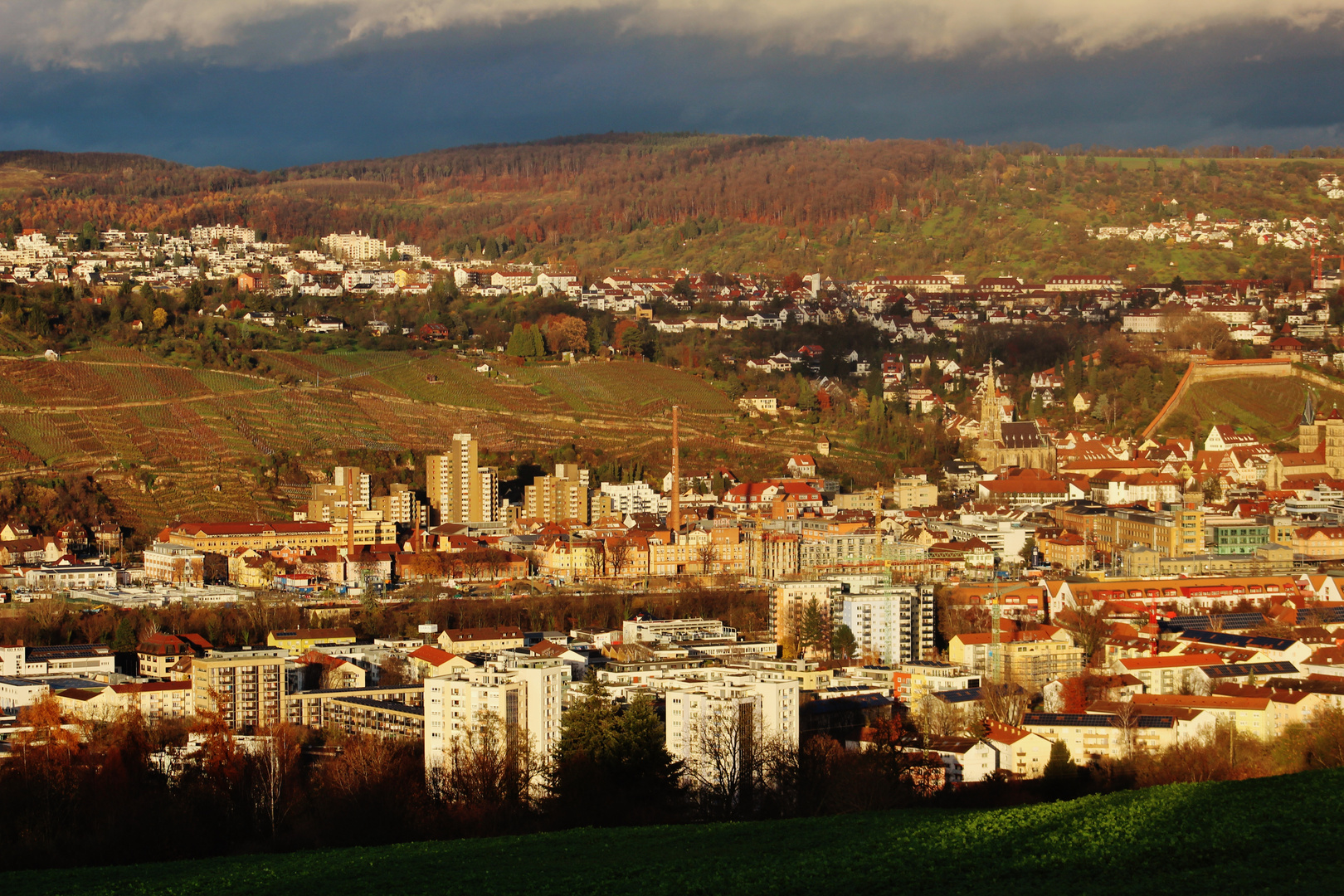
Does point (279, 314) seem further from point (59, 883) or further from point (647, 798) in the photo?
point (59, 883)

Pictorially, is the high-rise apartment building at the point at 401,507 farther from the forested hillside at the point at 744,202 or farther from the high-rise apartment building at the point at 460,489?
the forested hillside at the point at 744,202

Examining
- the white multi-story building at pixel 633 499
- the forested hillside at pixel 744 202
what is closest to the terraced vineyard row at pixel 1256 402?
the white multi-story building at pixel 633 499

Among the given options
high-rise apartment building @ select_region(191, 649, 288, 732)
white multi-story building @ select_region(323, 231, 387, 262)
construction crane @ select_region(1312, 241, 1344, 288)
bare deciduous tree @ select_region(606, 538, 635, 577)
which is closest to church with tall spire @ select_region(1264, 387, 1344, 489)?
bare deciduous tree @ select_region(606, 538, 635, 577)

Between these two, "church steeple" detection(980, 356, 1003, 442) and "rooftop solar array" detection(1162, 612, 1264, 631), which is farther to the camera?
"church steeple" detection(980, 356, 1003, 442)

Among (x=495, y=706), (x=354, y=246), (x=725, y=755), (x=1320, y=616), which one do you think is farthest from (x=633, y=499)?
(x=354, y=246)

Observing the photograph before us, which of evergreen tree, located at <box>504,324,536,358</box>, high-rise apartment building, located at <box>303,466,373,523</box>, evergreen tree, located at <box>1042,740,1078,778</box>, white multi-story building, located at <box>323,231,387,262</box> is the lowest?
evergreen tree, located at <box>1042,740,1078,778</box>

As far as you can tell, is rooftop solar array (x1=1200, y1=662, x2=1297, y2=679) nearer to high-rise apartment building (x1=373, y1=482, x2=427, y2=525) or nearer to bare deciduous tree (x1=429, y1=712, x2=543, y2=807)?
bare deciduous tree (x1=429, y1=712, x2=543, y2=807)

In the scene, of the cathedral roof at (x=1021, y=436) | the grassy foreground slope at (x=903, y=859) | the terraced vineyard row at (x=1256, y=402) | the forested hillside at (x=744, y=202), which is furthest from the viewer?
the forested hillside at (x=744, y=202)
